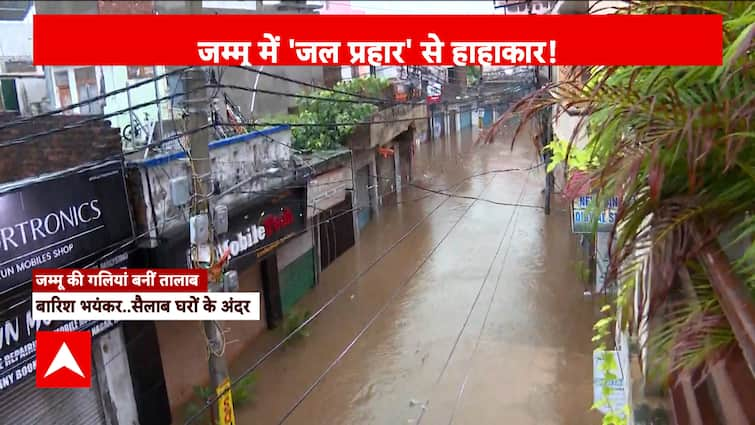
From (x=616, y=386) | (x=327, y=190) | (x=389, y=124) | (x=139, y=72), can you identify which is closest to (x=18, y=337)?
(x=616, y=386)

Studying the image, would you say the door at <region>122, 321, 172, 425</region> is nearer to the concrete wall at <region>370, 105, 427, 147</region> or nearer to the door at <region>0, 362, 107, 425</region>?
the door at <region>0, 362, 107, 425</region>

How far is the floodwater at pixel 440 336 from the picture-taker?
8750 mm

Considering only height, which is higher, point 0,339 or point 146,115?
point 146,115

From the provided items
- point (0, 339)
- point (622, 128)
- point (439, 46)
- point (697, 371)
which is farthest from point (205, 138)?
point (697, 371)

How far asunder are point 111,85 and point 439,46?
374 inches

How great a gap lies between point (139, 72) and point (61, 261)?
649 cm

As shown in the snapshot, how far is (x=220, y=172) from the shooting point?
30.0 ft

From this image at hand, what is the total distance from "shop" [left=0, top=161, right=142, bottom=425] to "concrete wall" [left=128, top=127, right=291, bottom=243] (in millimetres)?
281

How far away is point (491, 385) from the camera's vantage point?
9297 millimetres

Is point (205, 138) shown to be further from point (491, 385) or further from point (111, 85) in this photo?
point (111, 85)

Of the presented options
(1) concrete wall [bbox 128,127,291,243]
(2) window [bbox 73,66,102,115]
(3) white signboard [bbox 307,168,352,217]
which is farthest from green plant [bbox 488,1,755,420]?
(2) window [bbox 73,66,102,115]

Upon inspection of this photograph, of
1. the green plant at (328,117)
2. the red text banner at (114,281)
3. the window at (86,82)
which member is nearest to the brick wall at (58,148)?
the red text banner at (114,281)

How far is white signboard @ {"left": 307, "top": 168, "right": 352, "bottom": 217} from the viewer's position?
11812 millimetres

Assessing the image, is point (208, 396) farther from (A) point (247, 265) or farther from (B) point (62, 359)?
(B) point (62, 359)
